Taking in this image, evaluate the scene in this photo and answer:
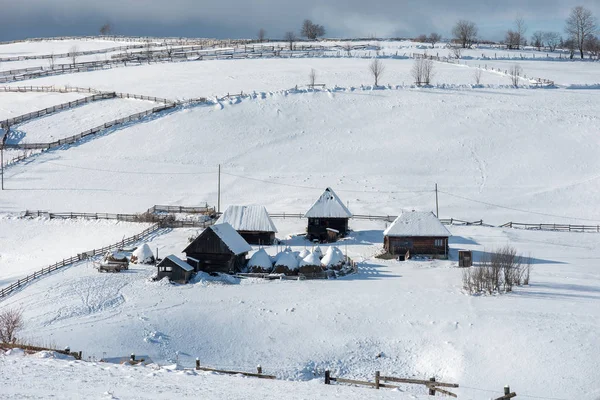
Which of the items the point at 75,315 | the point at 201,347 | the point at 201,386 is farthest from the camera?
the point at 75,315

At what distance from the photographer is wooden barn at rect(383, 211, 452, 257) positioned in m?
47.5

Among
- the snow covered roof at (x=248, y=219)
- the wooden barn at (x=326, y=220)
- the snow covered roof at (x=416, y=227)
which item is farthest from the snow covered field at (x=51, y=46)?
the snow covered roof at (x=416, y=227)

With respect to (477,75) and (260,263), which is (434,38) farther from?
(260,263)

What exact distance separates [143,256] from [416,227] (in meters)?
17.6

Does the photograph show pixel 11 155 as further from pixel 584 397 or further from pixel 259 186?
pixel 584 397

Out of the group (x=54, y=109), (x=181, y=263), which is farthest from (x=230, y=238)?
(x=54, y=109)

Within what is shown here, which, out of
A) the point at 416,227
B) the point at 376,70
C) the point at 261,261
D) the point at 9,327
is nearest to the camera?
the point at 9,327

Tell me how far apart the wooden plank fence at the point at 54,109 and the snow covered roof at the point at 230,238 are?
49987 mm

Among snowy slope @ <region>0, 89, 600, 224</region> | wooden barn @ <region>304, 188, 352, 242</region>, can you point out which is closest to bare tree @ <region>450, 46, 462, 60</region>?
snowy slope @ <region>0, 89, 600, 224</region>

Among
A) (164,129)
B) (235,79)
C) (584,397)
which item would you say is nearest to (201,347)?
(584,397)

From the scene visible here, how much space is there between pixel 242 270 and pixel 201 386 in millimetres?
23330

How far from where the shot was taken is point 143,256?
1793 inches

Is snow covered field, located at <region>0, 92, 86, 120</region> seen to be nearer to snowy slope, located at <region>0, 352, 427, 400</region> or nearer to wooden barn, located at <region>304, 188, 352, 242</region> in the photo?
wooden barn, located at <region>304, 188, 352, 242</region>

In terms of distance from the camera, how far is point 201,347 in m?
31.7
